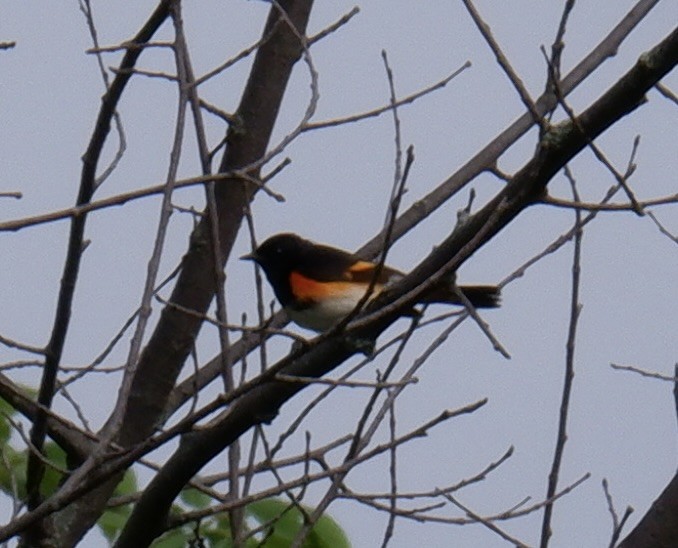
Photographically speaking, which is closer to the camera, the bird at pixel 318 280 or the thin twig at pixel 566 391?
the thin twig at pixel 566 391

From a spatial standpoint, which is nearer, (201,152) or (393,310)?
(393,310)

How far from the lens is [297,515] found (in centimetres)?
351

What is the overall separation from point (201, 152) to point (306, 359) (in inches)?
40.0

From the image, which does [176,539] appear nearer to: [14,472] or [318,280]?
[14,472]

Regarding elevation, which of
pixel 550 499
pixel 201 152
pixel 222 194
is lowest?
pixel 550 499

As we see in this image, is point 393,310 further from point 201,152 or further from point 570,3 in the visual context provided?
point 201,152

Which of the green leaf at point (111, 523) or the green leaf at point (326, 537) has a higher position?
the green leaf at point (111, 523)

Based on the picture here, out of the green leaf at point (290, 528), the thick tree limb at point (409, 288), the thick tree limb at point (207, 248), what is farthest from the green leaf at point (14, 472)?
the thick tree limb at point (409, 288)

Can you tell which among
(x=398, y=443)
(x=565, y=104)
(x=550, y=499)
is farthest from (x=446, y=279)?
(x=550, y=499)

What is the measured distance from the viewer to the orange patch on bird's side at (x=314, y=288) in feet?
15.8

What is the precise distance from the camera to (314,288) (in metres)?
4.96

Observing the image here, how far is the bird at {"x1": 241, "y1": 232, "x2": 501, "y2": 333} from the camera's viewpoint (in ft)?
15.5

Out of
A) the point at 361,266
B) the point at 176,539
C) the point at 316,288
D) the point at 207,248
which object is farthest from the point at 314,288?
the point at 176,539

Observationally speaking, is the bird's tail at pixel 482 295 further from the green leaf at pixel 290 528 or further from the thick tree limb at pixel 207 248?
the green leaf at pixel 290 528
